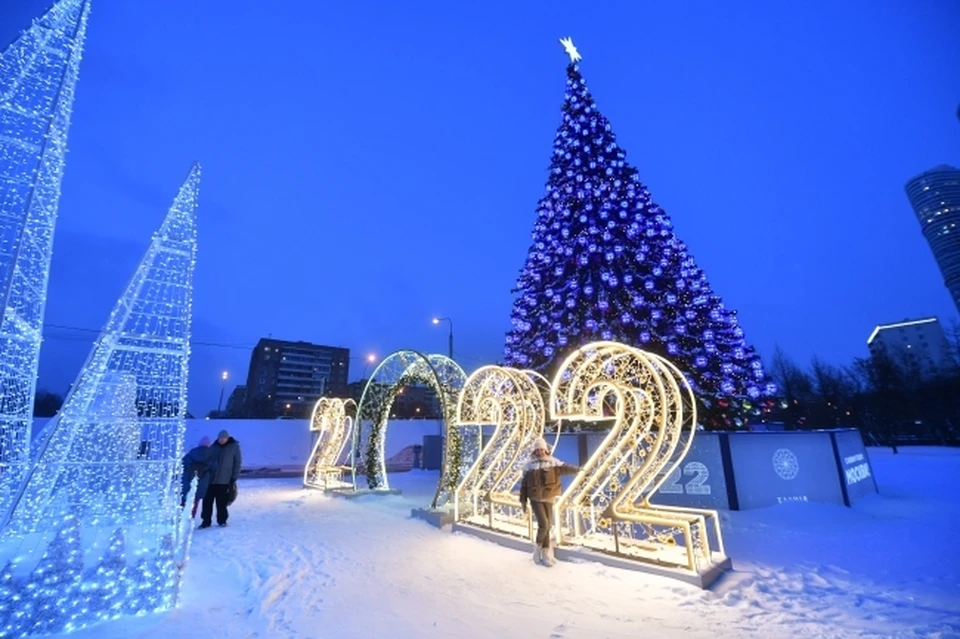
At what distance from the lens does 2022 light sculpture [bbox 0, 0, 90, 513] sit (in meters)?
6.11

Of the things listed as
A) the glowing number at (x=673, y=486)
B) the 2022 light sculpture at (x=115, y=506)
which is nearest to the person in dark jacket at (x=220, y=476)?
the 2022 light sculpture at (x=115, y=506)

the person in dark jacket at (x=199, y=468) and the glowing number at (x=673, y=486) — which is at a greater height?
the person in dark jacket at (x=199, y=468)

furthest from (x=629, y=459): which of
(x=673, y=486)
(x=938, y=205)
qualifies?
(x=938, y=205)

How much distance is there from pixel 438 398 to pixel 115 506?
275 inches

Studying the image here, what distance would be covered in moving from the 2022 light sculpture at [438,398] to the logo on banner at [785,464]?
6822mm

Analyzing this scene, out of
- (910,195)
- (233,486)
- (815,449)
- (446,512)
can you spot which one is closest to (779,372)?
(815,449)

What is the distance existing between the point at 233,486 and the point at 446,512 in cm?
459

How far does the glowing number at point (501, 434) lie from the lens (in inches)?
332

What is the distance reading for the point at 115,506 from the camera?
8.66m

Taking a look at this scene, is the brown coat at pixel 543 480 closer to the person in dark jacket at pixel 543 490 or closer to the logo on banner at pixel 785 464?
the person in dark jacket at pixel 543 490

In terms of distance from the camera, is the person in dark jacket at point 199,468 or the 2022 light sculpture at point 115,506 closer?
the 2022 light sculpture at point 115,506

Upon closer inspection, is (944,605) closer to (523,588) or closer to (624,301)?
(523,588)

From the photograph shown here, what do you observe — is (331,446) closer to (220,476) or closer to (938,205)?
(220,476)

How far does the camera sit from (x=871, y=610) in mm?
4176
